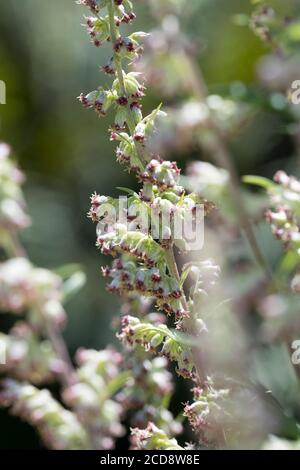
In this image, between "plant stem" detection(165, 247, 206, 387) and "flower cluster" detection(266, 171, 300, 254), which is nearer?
"flower cluster" detection(266, 171, 300, 254)

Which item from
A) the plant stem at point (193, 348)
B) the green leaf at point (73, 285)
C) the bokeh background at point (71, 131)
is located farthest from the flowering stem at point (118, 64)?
the bokeh background at point (71, 131)

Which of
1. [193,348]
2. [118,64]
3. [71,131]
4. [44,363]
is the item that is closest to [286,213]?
[193,348]

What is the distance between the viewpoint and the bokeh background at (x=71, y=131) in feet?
15.9

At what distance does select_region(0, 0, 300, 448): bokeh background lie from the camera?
4.85 meters

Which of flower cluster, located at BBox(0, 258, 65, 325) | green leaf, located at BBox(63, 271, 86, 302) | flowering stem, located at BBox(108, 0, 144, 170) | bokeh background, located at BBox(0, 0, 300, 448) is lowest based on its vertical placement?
flower cluster, located at BBox(0, 258, 65, 325)

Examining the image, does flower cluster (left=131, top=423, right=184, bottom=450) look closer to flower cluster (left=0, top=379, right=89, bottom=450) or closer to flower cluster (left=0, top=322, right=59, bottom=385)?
flower cluster (left=0, top=379, right=89, bottom=450)

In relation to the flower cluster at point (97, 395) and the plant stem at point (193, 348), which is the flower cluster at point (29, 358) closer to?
the flower cluster at point (97, 395)

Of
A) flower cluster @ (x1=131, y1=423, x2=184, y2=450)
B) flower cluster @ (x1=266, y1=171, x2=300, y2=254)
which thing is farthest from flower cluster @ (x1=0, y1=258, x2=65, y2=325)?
flower cluster @ (x1=266, y1=171, x2=300, y2=254)

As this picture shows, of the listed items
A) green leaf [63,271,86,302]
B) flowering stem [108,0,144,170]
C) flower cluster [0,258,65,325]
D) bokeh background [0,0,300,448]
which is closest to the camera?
flower cluster [0,258,65,325]

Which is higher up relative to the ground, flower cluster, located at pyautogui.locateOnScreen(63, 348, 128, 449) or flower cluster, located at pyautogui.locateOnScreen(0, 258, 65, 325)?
flower cluster, located at pyautogui.locateOnScreen(0, 258, 65, 325)

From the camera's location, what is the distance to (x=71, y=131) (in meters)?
6.52

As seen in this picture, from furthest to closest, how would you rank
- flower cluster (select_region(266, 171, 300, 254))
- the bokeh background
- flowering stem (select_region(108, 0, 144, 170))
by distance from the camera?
1. the bokeh background
2. flowering stem (select_region(108, 0, 144, 170))
3. flower cluster (select_region(266, 171, 300, 254))

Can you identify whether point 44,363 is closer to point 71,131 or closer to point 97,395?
point 97,395
